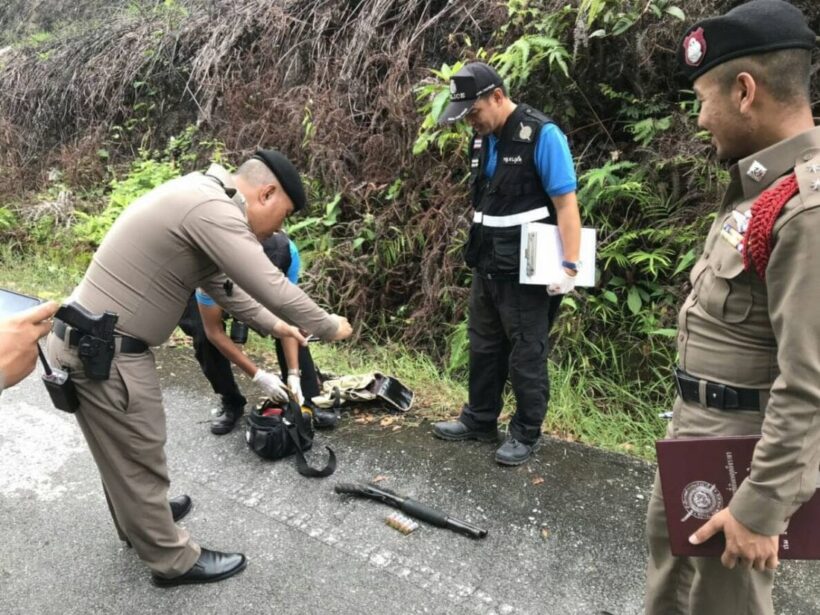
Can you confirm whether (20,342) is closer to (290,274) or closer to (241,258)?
(241,258)

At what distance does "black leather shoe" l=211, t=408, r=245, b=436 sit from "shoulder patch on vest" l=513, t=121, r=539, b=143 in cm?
245

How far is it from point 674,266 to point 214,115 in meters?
6.38

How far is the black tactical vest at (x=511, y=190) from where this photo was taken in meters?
2.89

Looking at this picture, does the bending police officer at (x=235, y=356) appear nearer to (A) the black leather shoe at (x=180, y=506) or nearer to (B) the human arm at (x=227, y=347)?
(B) the human arm at (x=227, y=347)

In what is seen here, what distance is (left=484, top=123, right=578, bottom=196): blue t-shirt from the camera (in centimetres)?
283

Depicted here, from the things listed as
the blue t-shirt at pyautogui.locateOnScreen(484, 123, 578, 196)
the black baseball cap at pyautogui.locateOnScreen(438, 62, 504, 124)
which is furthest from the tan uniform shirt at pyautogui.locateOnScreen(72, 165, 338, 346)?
the blue t-shirt at pyautogui.locateOnScreen(484, 123, 578, 196)

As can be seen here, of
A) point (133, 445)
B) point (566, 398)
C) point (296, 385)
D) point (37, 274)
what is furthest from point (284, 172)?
point (37, 274)

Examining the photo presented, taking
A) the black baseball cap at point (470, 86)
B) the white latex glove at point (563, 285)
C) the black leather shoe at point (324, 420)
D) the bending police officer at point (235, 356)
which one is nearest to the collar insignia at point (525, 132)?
the black baseball cap at point (470, 86)

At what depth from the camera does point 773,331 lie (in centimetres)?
138

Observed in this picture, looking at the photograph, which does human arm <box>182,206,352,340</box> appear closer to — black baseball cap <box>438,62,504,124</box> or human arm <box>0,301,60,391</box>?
human arm <box>0,301,60,391</box>

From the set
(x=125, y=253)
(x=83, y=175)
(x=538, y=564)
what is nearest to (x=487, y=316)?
(x=538, y=564)

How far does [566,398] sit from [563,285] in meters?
1.14

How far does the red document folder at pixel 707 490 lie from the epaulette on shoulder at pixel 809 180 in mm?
588

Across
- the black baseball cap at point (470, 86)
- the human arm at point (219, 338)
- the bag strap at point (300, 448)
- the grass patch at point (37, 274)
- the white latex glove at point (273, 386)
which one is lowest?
the grass patch at point (37, 274)
